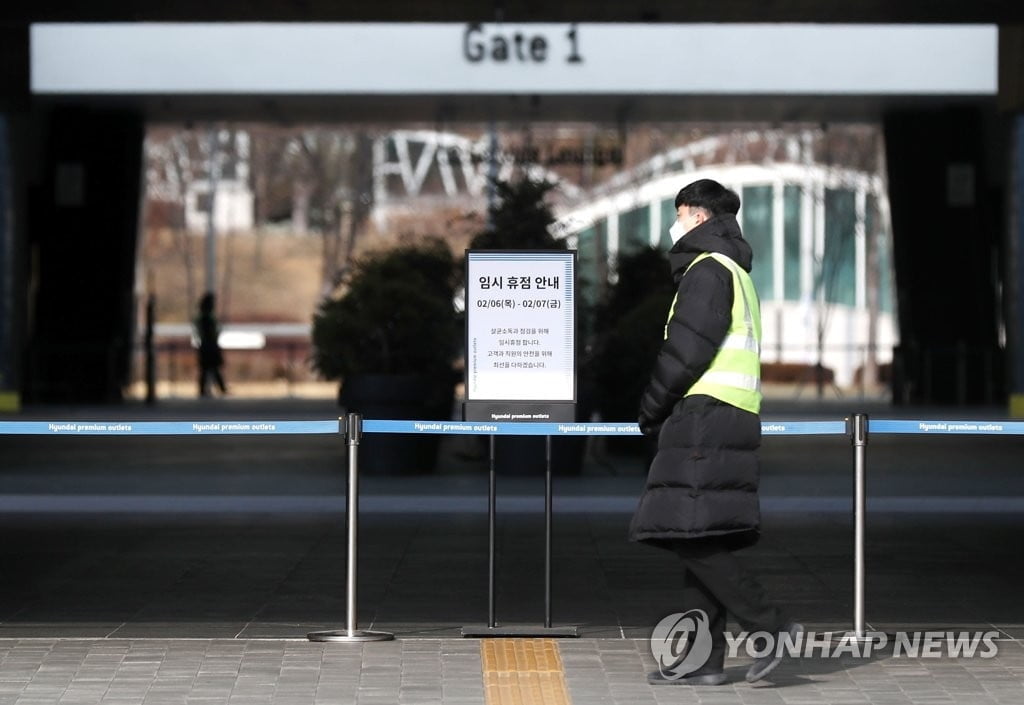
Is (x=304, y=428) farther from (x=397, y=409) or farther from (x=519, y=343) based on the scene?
(x=397, y=409)

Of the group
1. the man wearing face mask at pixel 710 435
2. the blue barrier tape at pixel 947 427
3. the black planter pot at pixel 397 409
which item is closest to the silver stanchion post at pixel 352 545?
the man wearing face mask at pixel 710 435

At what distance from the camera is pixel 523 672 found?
26.0ft

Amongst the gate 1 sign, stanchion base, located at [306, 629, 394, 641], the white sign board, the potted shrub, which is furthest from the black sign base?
the white sign board

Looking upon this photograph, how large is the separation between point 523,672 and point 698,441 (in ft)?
4.16

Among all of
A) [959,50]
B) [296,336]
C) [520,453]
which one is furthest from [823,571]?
[296,336]

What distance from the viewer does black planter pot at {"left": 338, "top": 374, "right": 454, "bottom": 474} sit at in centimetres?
1677

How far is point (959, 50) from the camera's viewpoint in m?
26.6

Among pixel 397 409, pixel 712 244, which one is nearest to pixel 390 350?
pixel 397 409

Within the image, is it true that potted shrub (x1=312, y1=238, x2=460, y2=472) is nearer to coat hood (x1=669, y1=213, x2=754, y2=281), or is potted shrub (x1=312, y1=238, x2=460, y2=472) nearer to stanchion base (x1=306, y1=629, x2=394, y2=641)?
stanchion base (x1=306, y1=629, x2=394, y2=641)

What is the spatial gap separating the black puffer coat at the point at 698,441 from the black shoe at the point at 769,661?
41 centimetres

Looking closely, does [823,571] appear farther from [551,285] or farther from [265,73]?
[265,73]

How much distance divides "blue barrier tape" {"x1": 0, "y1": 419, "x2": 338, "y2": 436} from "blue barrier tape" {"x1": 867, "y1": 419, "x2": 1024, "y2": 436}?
2537 millimetres

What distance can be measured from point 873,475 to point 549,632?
9735 millimetres

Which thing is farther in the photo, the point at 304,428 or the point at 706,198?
the point at 304,428
